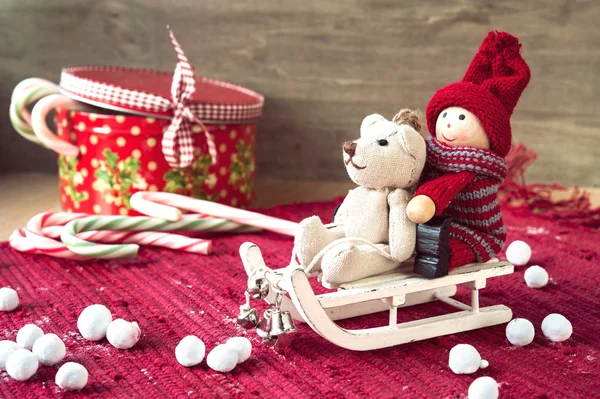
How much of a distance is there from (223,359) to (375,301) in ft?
1.16

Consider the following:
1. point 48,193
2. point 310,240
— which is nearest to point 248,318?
point 310,240

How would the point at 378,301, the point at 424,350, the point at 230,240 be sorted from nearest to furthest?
the point at 424,350 < the point at 378,301 < the point at 230,240

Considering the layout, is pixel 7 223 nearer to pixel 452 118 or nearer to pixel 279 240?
pixel 279 240

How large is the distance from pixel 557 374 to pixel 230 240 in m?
0.88

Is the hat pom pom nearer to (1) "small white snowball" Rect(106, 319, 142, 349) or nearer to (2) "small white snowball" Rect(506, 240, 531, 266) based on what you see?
(2) "small white snowball" Rect(506, 240, 531, 266)

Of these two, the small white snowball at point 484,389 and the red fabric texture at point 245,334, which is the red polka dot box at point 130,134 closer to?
the red fabric texture at point 245,334

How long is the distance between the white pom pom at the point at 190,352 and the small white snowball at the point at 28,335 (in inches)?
8.9

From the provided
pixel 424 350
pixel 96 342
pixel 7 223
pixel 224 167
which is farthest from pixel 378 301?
pixel 7 223

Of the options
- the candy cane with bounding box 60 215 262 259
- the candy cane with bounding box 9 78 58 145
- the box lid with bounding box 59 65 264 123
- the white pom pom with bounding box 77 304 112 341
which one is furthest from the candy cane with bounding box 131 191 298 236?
the white pom pom with bounding box 77 304 112 341

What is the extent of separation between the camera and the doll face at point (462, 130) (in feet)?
3.77

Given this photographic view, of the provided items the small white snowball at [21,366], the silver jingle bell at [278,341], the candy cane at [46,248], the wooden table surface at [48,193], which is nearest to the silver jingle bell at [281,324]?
the silver jingle bell at [278,341]

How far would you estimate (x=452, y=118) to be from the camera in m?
1.17

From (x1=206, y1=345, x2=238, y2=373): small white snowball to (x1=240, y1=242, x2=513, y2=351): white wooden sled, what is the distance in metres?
0.12

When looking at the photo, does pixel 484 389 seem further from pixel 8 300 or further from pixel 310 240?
pixel 8 300
